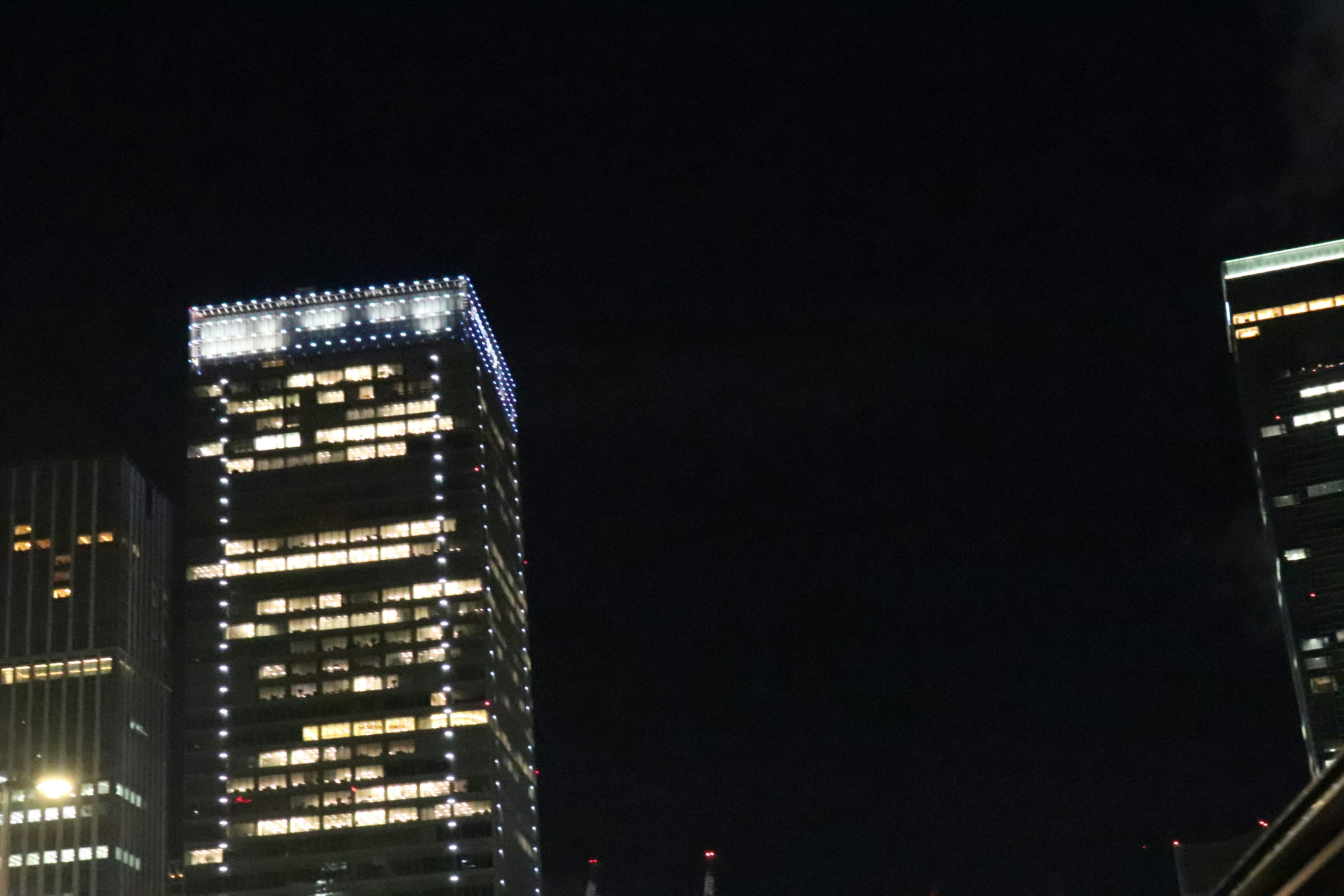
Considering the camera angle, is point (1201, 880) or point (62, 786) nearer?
point (62, 786)

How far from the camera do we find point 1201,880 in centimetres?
14688

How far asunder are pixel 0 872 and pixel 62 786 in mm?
14485

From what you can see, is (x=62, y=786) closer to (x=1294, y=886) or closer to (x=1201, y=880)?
(x=1294, y=886)

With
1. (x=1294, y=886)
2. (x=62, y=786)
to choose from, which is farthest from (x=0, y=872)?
(x=1294, y=886)

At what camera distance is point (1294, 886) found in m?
60.2

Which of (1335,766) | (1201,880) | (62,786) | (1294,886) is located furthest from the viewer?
(1201,880)

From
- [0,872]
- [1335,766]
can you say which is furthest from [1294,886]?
[0,872]

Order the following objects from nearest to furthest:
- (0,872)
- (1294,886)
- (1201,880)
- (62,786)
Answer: (1294,886), (62,786), (0,872), (1201,880)

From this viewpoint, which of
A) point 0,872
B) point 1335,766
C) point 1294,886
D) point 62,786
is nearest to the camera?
point 1335,766

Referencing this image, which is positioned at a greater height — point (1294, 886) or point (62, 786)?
point (62, 786)

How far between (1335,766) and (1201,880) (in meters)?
101

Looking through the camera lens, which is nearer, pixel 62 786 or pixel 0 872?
pixel 62 786

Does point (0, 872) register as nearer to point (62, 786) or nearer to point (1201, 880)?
point (62, 786)

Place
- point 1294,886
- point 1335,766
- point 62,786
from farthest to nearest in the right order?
point 62,786 < point 1294,886 < point 1335,766
